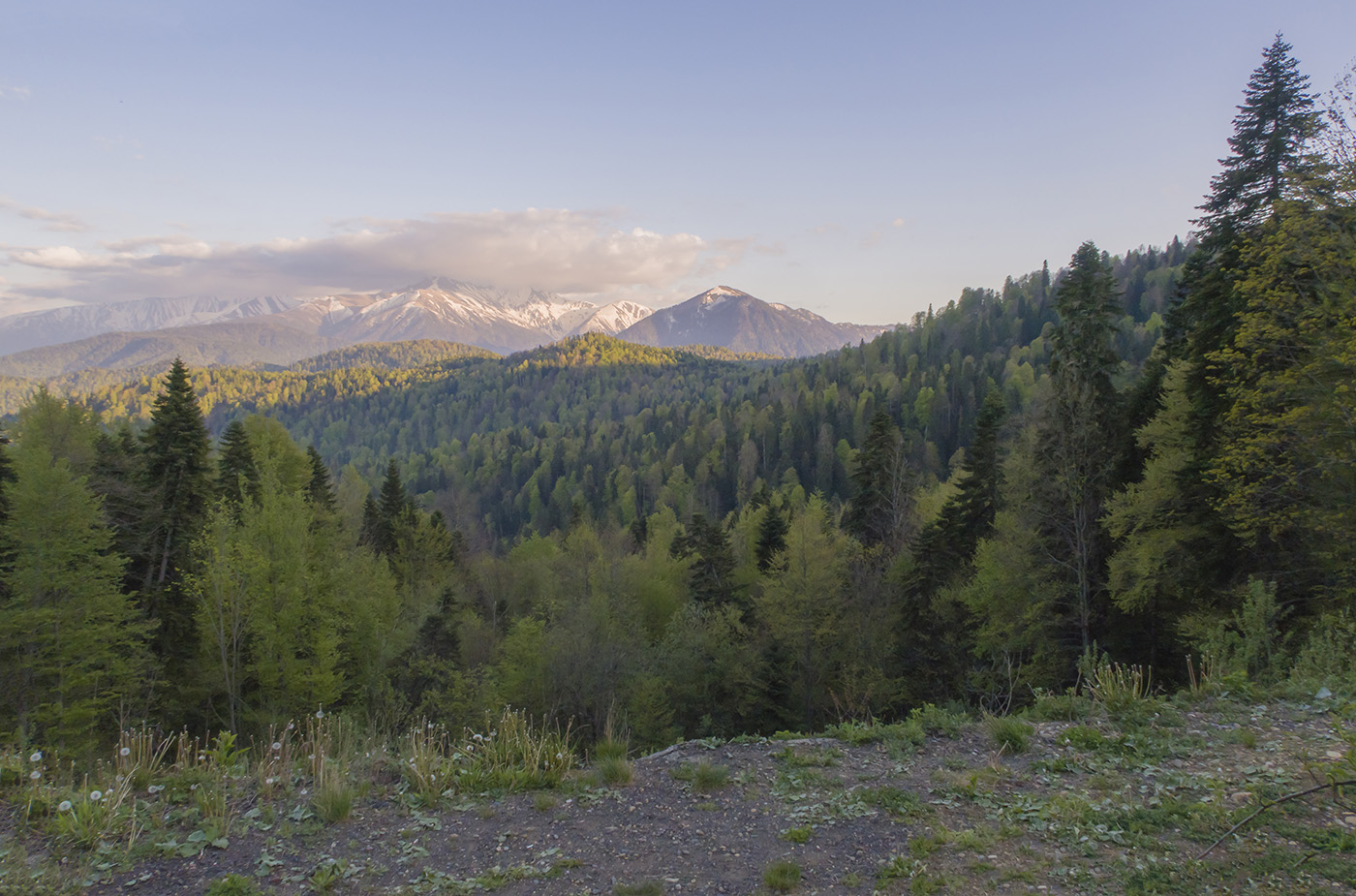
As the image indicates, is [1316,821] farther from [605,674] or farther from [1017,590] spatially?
[605,674]

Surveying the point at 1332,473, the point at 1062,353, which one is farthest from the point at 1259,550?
the point at 1062,353

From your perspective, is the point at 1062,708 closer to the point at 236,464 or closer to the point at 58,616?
the point at 58,616

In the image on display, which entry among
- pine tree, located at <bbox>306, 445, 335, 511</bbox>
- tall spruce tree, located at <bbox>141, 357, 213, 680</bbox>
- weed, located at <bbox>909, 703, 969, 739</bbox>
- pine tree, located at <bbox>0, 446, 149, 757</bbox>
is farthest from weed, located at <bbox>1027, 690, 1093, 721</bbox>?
pine tree, located at <bbox>306, 445, 335, 511</bbox>

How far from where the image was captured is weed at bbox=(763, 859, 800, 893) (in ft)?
16.3

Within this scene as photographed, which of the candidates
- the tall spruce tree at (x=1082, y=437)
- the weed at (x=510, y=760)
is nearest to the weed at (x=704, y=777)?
the weed at (x=510, y=760)

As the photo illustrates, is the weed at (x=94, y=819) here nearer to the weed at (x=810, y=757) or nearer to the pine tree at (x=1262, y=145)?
the weed at (x=810, y=757)

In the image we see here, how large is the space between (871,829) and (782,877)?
1.21 meters

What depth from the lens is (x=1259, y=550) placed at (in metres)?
14.7

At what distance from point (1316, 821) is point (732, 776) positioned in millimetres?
4885

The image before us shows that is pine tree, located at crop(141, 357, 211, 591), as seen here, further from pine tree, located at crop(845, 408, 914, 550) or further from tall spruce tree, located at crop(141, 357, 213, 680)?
pine tree, located at crop(845, 408, 914, 550)

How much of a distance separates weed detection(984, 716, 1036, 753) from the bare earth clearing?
3.0 inches

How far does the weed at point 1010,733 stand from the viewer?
7121mm

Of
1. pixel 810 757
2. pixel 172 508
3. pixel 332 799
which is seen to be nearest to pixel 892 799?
pixel 810 757

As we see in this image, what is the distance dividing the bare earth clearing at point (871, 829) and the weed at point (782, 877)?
0.02 meters
